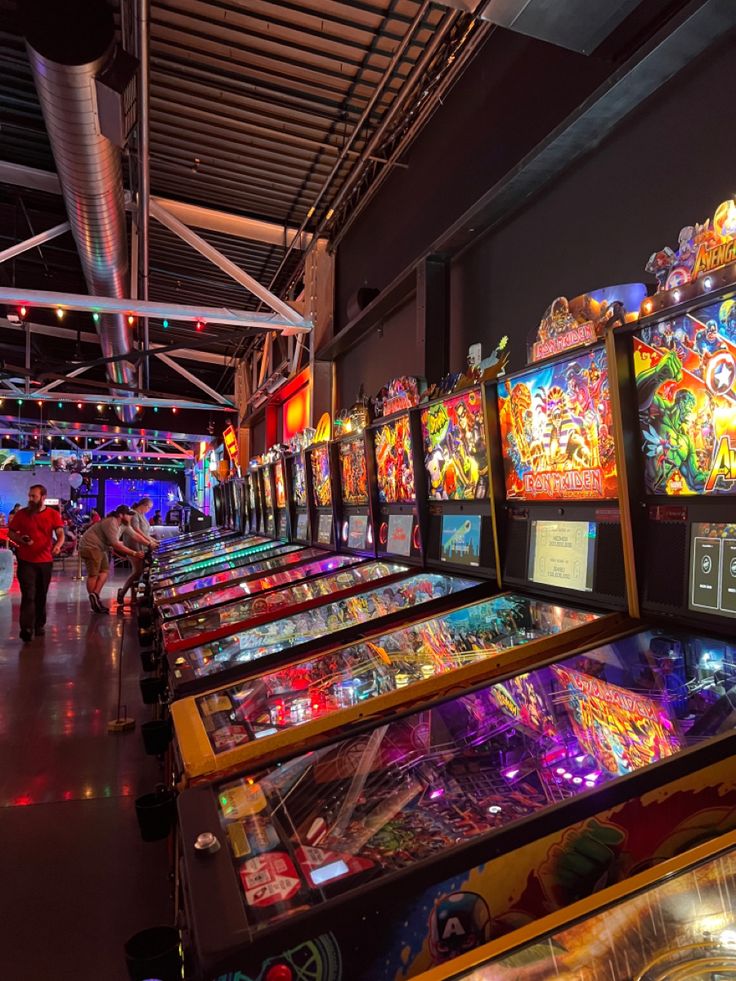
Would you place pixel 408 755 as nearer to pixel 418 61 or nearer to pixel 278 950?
pixel 278 950

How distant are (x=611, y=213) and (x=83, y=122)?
327cm

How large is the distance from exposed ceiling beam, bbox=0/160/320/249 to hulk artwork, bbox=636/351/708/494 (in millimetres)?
5920

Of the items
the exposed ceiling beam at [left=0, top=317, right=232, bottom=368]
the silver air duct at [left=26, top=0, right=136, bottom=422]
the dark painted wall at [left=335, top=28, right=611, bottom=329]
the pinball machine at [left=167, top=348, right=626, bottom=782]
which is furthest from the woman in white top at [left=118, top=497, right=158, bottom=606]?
the pinball machine at [left=167, top=348, right=626, bottom=782]

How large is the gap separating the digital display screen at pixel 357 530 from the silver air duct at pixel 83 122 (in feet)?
9.59

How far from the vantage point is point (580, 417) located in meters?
1.97

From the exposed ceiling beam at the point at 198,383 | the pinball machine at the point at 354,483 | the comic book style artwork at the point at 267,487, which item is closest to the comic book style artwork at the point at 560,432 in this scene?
the pinball machine at the point at 354,483

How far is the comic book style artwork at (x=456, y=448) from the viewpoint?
256 centimetres

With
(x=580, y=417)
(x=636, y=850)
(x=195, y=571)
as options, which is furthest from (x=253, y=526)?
(x=636, y=850)

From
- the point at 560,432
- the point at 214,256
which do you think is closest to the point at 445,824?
the point at 560,432

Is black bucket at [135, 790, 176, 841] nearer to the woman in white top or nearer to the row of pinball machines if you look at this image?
the row of pinball machines

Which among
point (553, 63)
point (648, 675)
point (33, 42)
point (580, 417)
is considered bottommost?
point (648, 675)

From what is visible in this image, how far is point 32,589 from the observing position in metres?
6.50

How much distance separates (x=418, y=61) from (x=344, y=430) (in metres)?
2.49

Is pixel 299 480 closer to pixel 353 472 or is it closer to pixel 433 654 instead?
pixel 353 472
